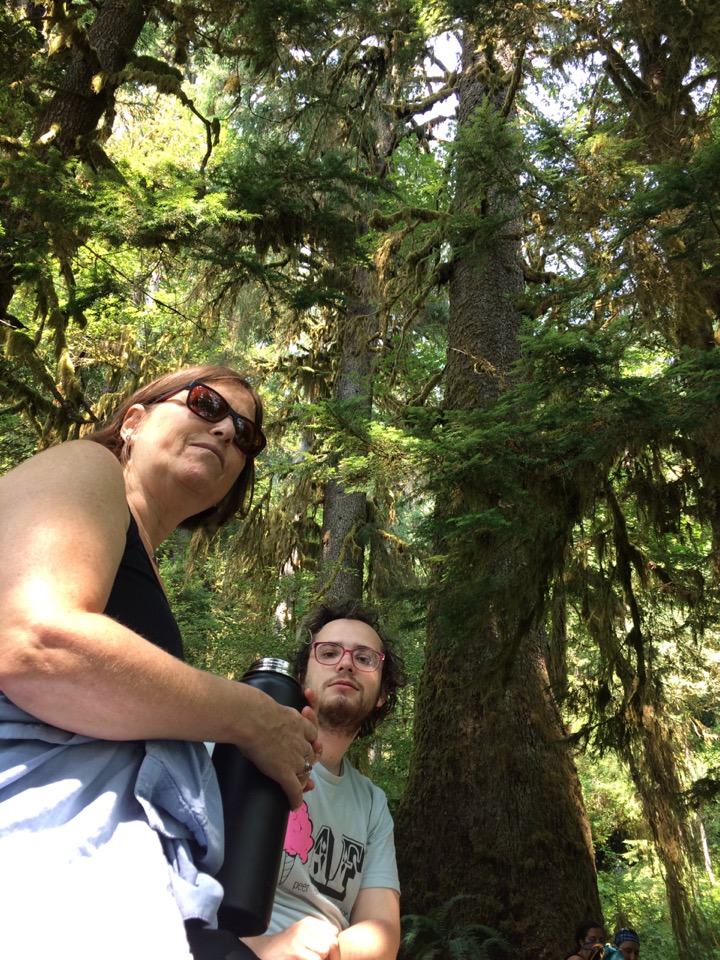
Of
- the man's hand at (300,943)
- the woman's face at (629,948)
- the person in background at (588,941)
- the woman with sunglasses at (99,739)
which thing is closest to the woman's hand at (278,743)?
the woman with sunglasses at (99,739)

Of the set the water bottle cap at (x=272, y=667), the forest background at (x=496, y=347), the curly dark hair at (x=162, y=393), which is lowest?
the water bottle cap at (x=272, y=667)

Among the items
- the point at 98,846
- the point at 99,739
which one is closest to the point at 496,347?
the point at 99,739

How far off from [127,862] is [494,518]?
2716mm

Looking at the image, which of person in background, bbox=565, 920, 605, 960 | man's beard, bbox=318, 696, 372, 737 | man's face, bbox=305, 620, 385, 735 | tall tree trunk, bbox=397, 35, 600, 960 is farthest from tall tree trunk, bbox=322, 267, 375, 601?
man's beard, bbox=318, 696, 372, 737

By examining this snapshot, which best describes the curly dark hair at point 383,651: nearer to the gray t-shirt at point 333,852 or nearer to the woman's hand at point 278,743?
the gray t-shirt at point 333,852

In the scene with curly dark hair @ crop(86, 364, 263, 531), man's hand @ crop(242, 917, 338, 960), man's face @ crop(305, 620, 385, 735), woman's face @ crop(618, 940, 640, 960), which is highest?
curly dark hair @ crop(86, 364, 263, 531)

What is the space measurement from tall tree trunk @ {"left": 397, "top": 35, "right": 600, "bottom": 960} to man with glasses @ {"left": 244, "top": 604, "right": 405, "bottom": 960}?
1.33m

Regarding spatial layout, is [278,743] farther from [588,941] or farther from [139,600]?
[588,941]

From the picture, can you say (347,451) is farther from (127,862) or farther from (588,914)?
(127,862)

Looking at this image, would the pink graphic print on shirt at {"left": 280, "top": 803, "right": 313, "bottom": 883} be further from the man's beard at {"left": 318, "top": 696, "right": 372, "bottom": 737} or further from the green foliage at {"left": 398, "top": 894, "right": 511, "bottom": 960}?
the green foliage at {"left": 398, "top": 894, "right": 511, "bottom": 960}

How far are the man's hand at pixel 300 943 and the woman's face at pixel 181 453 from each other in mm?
943

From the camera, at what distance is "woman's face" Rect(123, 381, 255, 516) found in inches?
64.2

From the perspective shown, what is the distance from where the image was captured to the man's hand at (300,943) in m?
1.62

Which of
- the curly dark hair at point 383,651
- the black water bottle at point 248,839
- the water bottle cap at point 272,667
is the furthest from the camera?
the curly dark hair at point 383,651
